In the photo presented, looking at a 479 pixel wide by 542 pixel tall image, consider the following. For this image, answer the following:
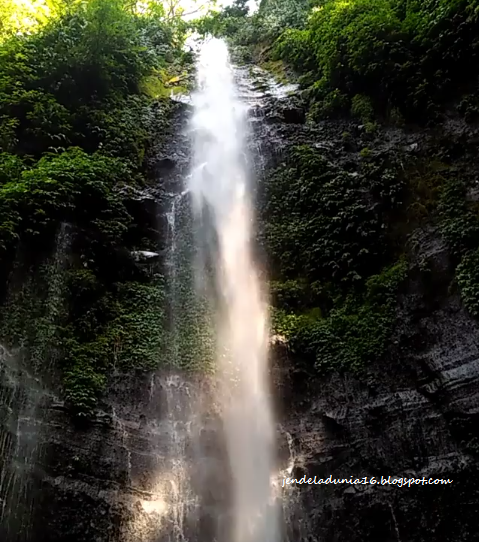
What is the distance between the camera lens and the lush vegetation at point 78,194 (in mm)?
8125

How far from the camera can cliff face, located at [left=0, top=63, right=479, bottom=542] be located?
6.94 metres

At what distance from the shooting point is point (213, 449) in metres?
7.93

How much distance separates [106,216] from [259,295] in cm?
328

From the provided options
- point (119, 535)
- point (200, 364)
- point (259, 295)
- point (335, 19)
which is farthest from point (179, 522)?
point (335, 19)

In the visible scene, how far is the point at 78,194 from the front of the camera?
9523 mm

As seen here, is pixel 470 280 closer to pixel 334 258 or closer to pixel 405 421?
pixel 405 421

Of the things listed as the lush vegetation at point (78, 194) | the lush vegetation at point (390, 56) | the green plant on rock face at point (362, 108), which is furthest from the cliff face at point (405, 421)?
the green plant on rock face at point (362, 108)

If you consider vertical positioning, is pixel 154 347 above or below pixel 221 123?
below

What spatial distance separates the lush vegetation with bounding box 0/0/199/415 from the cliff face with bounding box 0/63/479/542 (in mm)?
622

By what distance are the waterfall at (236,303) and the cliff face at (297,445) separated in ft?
0.90

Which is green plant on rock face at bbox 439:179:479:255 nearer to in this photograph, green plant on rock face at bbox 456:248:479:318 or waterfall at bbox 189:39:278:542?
green plant on rock face at bbox 456:248:479:318

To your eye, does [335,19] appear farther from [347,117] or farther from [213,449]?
[213,449]
